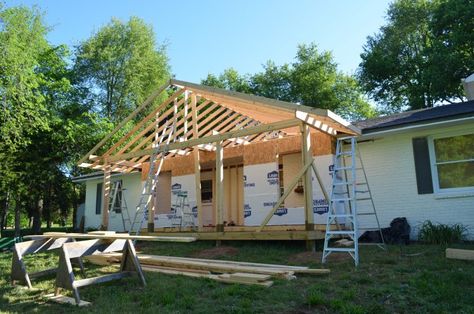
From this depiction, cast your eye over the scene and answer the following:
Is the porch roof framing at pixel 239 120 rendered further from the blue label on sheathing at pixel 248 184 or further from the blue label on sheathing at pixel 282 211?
the blue label on sheathing at pixel 282 211

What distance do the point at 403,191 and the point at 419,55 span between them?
62.2 feet

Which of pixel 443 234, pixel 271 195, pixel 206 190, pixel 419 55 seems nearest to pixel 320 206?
pixel 271 195

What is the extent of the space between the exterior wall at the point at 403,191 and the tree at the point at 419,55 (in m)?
14.6

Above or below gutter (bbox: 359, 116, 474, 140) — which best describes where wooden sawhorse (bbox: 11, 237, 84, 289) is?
below

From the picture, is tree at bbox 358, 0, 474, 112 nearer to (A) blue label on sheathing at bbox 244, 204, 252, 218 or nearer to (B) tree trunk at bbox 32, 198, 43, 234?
(A) blue label on sheathing at bbox 244, 204, 252, 218

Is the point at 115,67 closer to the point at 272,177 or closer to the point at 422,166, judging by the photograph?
the point at 272,177

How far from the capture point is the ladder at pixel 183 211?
13.7m

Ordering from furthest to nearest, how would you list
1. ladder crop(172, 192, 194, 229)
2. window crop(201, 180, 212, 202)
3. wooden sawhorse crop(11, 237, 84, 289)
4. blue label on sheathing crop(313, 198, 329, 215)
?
window crop(201, 180, 212, 202) → ladder crop(172, 192, 194, 229) → blue label on sheathing crop(313, 198, 329, 215) → wooden sawhorse crop(11, 237, 84, 289)

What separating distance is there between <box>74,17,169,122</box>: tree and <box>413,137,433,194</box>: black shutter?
66.9ft

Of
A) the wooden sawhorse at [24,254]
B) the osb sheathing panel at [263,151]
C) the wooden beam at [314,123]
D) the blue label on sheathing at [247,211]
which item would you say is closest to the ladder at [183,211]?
the osb sheathing panel at [263,151]

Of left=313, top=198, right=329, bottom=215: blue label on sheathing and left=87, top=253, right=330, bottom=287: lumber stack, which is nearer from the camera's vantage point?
left=87, top=253, right=330, bottom=287: lumber stack

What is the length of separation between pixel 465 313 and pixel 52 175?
2233cm

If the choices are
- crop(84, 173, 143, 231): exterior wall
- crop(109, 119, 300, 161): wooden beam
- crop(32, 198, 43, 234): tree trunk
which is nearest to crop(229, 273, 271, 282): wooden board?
crop(109, 119, 300, 161): wooden beam

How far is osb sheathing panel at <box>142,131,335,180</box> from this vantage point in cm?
1070
